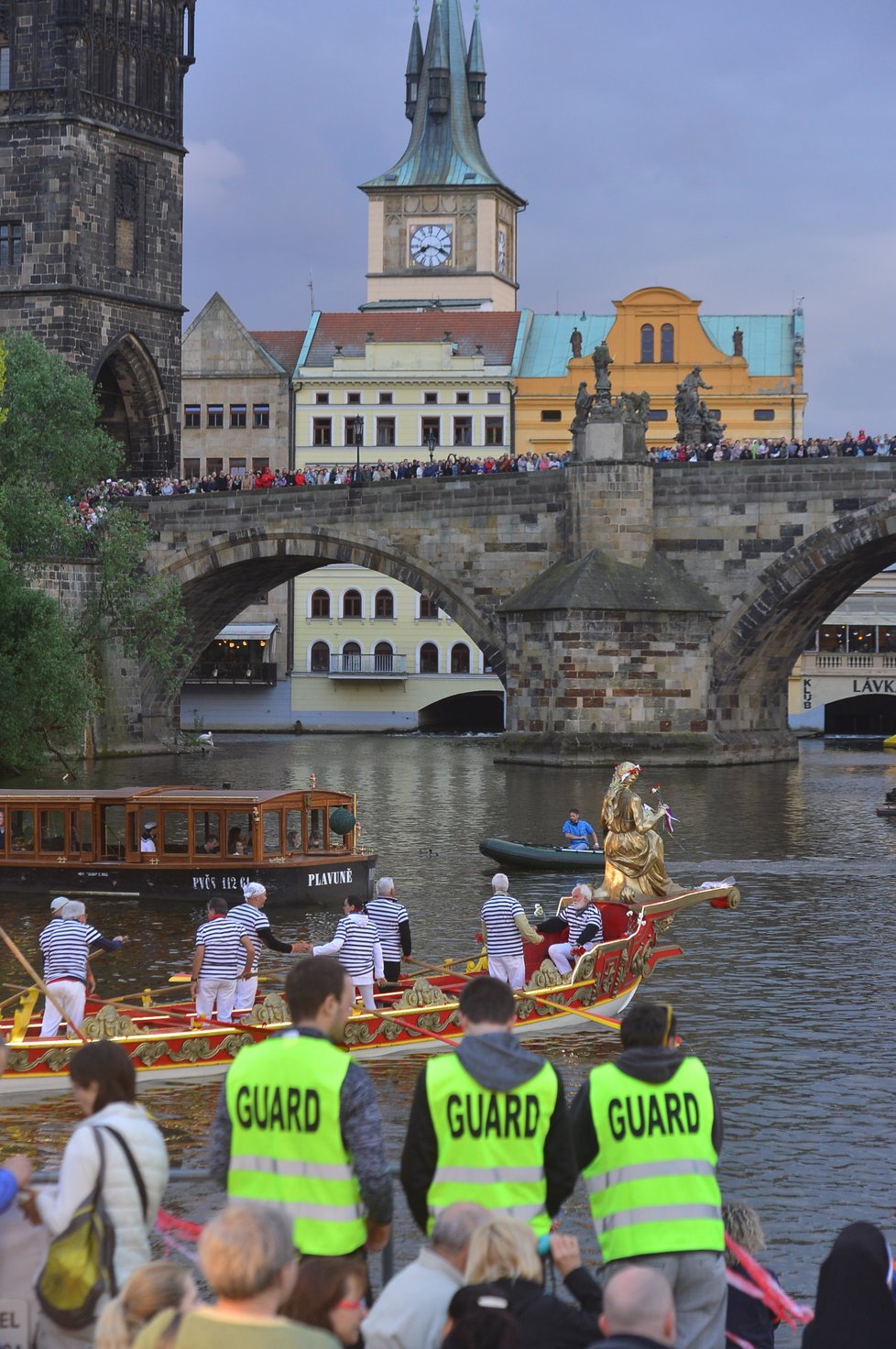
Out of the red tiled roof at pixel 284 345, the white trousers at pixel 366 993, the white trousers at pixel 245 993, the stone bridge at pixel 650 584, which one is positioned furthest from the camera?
the red tiled roof at pixel 284 345

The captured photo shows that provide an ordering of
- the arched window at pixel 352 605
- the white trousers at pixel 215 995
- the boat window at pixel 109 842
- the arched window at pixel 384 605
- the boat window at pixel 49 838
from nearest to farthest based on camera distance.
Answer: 1. the white trousers at pixel 215 995
2. the boat window at pixel 109 842
3. the boat window at pixel 49 838
4. the arched window at pixel 384 605
5. the arched window at pixel 352 605

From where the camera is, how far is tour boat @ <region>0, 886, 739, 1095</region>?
15.4 meters

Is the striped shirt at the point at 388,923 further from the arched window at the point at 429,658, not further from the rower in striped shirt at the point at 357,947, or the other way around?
the arched window at the point at 429,658

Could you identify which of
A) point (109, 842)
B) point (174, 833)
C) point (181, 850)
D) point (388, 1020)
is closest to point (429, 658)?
point (174, 833)

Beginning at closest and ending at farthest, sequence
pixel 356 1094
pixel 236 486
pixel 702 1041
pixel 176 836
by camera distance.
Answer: pixel 356 1094 < pixel 702 1041 < pixel 176 836 < pixel 236 486

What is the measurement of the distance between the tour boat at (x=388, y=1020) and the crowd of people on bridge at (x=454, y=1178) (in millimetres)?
5982

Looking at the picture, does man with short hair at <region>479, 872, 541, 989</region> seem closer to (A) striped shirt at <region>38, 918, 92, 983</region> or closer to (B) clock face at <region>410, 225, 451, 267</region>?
(A) striped shirt at <region>38, 918, 92, 983</region>

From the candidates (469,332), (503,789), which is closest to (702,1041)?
(503,789)

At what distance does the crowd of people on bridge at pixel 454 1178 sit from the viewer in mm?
7074

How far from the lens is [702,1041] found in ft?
59.0

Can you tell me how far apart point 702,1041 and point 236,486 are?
42904 millimetres

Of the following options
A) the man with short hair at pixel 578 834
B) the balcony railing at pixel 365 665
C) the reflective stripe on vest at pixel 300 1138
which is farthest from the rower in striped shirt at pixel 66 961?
the balcony railing at pixel 365 665

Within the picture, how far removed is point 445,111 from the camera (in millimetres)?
99438

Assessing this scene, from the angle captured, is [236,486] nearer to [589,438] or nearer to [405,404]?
[589,438]
